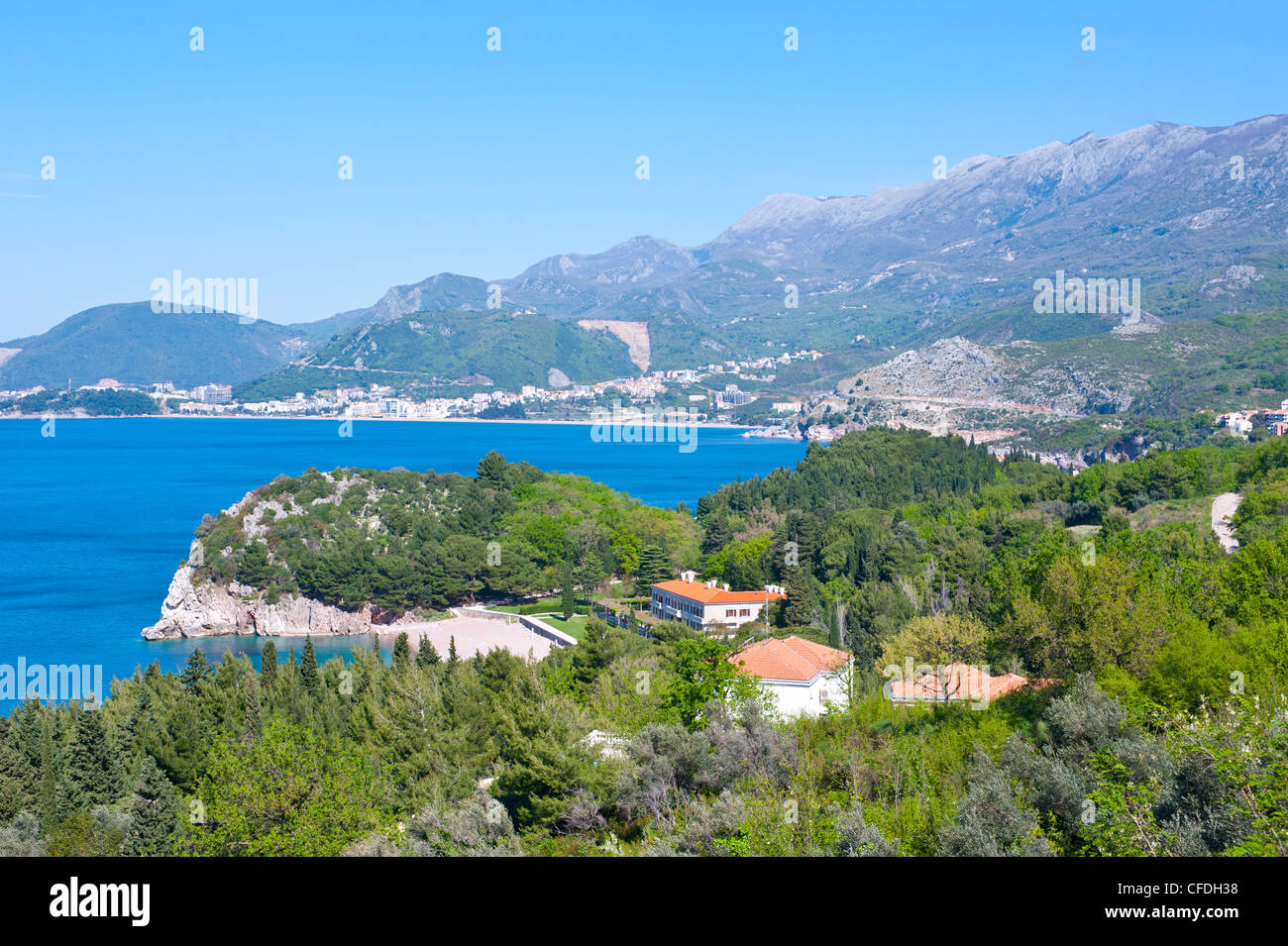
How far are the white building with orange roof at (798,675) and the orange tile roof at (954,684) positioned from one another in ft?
4.01

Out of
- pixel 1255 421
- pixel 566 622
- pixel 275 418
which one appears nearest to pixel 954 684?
pixel 566 622

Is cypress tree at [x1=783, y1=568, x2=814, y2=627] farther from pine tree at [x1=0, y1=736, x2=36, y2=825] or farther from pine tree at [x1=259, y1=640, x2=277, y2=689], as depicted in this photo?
pine tree at [x1=0, y1=736, x2=36, y2=825]

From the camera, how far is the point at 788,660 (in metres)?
23.5

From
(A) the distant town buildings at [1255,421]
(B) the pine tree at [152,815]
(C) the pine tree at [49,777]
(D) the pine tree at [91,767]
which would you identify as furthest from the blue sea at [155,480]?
(A) the distant town buildings at [1255,421]

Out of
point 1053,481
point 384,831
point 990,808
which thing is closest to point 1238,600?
point 990,808

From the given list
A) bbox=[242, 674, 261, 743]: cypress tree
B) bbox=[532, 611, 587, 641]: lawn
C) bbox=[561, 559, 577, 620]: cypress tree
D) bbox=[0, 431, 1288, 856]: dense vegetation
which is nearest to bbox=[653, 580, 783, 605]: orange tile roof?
bbox=[532, 611, 587, 641]: lawn

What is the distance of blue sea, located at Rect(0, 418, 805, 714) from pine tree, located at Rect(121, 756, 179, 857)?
18382 mm

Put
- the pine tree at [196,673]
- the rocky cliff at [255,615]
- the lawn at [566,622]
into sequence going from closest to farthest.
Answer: the pine tree at [196,673]
the lawn at [566,622]
the rocky cliff at [255,615]

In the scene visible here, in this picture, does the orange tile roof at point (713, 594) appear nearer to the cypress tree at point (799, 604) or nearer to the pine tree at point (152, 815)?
the cypress tree at point (799, 604)

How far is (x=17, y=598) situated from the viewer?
157 feet

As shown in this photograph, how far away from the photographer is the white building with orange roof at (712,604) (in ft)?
116

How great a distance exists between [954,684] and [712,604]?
1568cm

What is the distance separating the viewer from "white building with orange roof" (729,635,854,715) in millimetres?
22281
